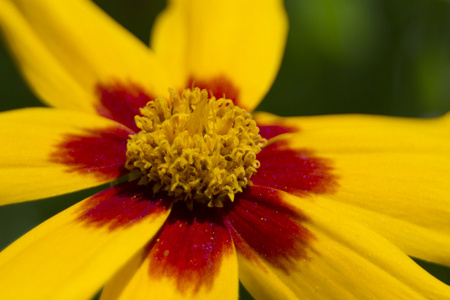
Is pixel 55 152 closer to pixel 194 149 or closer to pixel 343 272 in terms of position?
pixel 194 149

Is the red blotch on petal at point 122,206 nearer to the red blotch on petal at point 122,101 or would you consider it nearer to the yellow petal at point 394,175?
the red blotch on petal at point 122,101

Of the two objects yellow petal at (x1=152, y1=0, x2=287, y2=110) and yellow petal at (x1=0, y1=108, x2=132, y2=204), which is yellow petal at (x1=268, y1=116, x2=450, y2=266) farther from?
yellow petal at (x1=0, y1=108, x2=132, y2=204)

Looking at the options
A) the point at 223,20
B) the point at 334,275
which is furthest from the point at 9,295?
the point at 223,20

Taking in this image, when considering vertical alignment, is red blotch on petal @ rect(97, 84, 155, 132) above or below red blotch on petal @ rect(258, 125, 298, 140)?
below

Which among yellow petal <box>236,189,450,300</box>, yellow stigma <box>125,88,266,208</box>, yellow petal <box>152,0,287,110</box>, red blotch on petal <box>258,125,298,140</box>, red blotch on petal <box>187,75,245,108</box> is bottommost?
yellow petal <box>236,189,450,300</box>

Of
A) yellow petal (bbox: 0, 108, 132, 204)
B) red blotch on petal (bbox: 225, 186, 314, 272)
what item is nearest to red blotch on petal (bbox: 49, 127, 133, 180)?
yellow petal (bbox: 0, 108, 132, 204)

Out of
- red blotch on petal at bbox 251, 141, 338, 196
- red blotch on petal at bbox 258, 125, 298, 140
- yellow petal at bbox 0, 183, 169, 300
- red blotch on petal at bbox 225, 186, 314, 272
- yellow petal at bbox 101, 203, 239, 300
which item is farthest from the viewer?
red blotch on petal at bbox 258, 125, 298, 140

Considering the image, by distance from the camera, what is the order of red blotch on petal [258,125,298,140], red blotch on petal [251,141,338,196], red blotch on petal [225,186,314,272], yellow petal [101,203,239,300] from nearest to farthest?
yellow petal [101,203,239,300], red blotch on petal [225,186,314,272], red blotch on petal [251,141,338,196], red blotch on petal [258,125,298,140]

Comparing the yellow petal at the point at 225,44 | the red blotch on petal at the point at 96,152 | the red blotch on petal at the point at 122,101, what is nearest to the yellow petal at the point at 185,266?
the red blotch on petal at the point at 96,152
